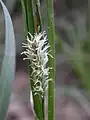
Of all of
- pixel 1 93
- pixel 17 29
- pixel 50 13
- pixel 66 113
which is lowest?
pixel 66 113

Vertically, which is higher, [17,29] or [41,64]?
[17,29]

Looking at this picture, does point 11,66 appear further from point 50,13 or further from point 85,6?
point 85,6

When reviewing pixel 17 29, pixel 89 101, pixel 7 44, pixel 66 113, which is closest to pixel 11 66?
pixel 7 44

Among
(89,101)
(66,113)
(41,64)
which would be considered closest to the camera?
(41,64)

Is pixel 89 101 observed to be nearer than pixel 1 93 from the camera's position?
No
